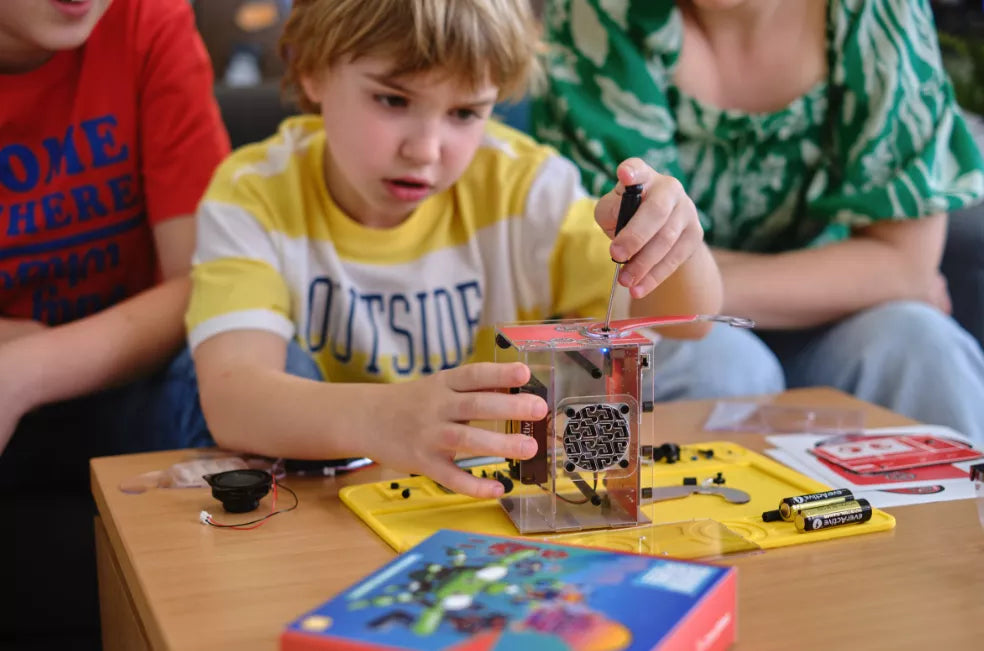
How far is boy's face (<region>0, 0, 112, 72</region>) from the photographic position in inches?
44.9

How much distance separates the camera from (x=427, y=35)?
1072 millimetres

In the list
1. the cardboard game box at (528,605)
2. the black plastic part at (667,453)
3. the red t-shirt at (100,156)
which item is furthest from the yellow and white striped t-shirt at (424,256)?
the cardboard game box at (528,605)

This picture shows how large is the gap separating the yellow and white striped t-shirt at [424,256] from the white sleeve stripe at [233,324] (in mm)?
88

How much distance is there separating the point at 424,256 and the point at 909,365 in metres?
0.61

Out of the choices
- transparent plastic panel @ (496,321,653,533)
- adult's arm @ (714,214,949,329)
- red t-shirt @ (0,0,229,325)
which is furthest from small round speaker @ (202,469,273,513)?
adult's arm @ (714,214,949,329)

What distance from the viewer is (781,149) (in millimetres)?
1506

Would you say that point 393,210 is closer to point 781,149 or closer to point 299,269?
point 299,269

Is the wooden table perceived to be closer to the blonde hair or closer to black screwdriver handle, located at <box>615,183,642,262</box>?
black screwdriver handle, located at <box>615,183,642,262</box>

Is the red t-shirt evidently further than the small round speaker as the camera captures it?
Yes

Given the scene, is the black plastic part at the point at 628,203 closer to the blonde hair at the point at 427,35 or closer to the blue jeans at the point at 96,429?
the blonde hair at the point at 427,35

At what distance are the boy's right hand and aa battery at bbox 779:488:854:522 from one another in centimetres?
20

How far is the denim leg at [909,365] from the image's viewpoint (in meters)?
1.29

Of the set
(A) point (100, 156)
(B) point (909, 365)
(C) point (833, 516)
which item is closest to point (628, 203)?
(C) point (833, 516)

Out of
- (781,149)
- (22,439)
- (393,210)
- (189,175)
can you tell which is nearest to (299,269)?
(393,210)
